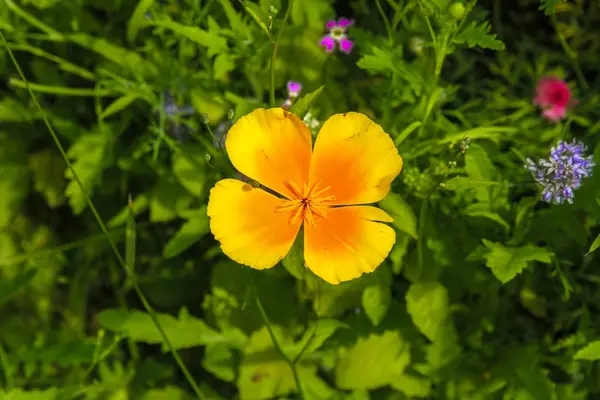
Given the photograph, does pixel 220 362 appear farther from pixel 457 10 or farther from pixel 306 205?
pixel 457 10

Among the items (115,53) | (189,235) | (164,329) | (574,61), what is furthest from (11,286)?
(574,61)

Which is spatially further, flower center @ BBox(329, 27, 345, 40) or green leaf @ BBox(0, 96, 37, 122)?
green leaf @ BBox(0, 96, 37, 122)

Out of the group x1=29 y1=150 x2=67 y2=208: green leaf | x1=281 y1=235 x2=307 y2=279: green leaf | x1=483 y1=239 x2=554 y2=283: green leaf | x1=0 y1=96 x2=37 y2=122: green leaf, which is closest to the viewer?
x1=483 y1=239 x2=554 y2=283: green leaf

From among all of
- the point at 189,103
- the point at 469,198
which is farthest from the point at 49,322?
the point at 469,198

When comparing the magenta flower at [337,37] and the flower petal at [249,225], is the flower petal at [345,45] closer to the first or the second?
the magenta flower at [337,37]

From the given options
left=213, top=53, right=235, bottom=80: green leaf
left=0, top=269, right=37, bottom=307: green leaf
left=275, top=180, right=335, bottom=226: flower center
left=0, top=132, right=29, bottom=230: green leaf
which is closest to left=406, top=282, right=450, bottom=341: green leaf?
left=275, top=180, right=335, bottom=226: flower center

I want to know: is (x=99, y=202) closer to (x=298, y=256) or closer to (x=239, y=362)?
(x=239, y=362)

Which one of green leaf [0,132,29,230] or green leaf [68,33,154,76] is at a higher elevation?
green leaf [68,33,154,76]

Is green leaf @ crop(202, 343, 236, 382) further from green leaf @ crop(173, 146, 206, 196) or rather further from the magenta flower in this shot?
the magenta flower

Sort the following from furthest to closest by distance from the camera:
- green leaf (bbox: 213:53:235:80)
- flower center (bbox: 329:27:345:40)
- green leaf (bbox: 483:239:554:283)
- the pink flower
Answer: the pink flower, flower center (bbox: 329:27:345:40), green leaf (bbox: 213:53:235:80), green leaf (bbox: 483:239:554:283)
